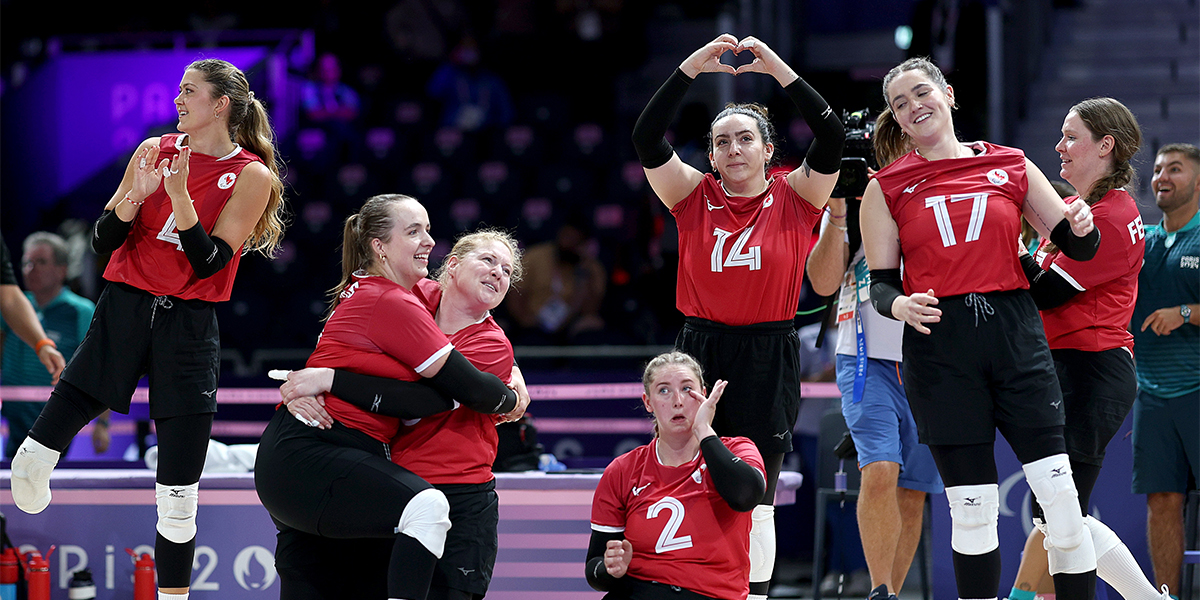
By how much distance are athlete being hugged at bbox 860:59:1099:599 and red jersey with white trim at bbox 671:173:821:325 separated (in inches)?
11.3

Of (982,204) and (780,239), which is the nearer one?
(982,204)

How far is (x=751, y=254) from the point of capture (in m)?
3.51

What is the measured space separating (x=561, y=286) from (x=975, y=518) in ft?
17.8

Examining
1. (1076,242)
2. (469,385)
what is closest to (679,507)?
(469,385)

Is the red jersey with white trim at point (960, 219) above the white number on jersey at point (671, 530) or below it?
above

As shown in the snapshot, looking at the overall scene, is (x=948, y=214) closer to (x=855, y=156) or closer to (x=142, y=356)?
(x=855, y=156)

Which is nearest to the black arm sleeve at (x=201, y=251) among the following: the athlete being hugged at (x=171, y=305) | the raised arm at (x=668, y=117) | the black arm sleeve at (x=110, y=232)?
the athlete being hugged at (x=171, y=305)

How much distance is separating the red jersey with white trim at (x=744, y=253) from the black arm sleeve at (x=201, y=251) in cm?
156

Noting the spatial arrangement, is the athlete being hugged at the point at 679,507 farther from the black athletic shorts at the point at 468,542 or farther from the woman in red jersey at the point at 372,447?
the woman in red jersey at the point at 372,447

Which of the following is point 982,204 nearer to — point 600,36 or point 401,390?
point 401,390

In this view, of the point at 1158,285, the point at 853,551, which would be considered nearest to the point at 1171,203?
the point at 1158,285

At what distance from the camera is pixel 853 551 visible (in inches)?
226

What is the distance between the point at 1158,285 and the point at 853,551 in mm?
2073

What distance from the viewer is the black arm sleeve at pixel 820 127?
11.4ft
